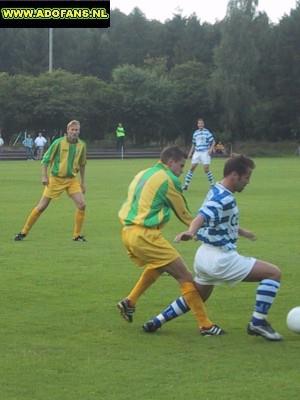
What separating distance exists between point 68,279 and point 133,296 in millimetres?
2580

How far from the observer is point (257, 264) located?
7.64 metres

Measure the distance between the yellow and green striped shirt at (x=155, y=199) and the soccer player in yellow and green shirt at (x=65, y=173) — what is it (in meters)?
6.33

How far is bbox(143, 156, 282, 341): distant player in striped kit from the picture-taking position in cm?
753

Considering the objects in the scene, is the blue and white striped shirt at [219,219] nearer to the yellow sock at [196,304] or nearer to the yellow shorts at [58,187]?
the yellow sock at [196,304]

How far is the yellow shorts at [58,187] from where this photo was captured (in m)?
14.6

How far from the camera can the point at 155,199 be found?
7.91m

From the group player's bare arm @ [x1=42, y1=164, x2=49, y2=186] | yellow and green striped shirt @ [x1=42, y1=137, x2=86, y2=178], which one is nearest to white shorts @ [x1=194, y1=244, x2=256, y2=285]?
yellow and green striped shirt @ [x1=42, y1=137, x2=86, y2=178]

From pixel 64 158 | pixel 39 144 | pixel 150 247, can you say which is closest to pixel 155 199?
pixel 150 247

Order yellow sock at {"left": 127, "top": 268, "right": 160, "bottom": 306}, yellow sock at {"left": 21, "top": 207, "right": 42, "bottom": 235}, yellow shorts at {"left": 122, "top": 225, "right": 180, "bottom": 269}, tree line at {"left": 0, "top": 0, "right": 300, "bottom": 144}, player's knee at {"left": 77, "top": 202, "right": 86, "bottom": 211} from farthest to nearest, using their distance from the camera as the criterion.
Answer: tree line at {"left": 0, "top": 0, "right": 300, "bottom": 144}, yellow sock at {"left": 21, "top": 207, "right": 42, "bottom": 235}, player's knee at {"left": 77, "top": 202, "right": 86, "bottom": 211}, yellow sock at {"left": 127, "top": 268, "right": 160, "bottom": 306}, yellow shorts at {"left": 122, "top": 225, "right": 180, "bottom": 269}

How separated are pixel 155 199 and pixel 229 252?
0.84 m

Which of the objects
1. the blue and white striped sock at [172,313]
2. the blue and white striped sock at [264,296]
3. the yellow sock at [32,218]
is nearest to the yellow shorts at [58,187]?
the yellow sock at [32,218]

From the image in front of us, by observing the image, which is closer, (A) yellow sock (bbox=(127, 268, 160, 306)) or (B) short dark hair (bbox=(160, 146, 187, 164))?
(B) short dark hair (bbox=(160, 146, 187, 164))

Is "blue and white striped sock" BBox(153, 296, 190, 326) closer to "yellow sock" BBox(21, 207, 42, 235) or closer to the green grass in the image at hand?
the green grass

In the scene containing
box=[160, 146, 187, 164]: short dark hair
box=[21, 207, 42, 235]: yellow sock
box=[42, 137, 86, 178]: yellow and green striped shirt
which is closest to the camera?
box=[160, 146, 187, 164]: short dark hair
